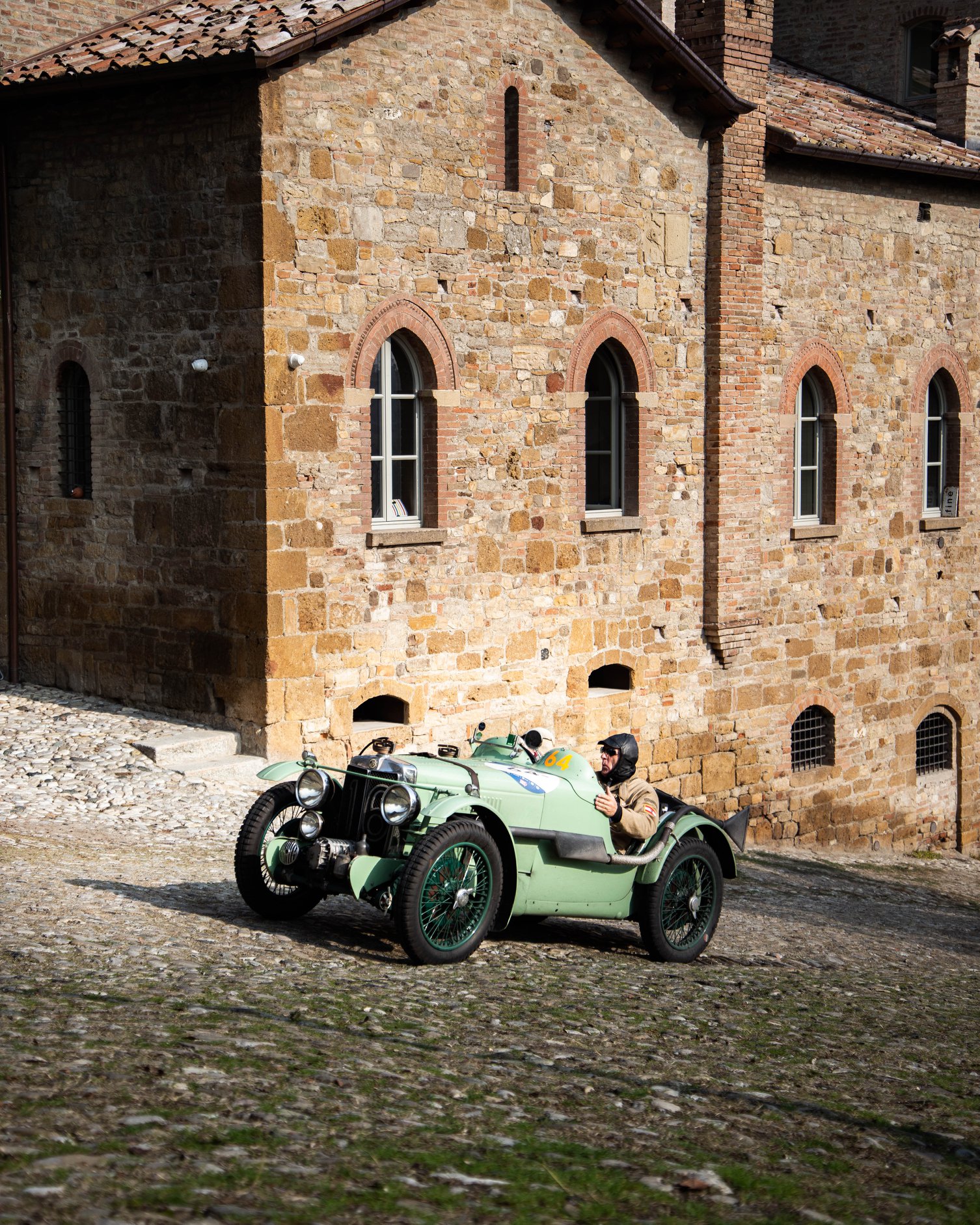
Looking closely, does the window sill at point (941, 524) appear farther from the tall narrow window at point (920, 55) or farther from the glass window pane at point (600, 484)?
the tall narrow window at point (920, 55)

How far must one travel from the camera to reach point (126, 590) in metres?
13.3

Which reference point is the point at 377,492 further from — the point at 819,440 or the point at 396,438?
the point at 819,440

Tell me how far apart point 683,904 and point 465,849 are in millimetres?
1851

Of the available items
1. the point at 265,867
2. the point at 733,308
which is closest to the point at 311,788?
the point at 265,867

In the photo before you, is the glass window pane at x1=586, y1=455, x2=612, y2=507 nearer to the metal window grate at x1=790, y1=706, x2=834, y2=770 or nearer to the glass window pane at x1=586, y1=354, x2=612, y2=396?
the glass window pane at x1=586, y1=354, x2=612, y2=396

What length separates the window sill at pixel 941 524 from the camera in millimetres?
19047

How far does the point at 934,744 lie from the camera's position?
1983cm

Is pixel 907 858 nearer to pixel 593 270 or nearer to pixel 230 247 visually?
pixel 593 270

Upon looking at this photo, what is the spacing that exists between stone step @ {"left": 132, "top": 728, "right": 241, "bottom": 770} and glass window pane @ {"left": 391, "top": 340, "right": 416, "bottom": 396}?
10.7 feet

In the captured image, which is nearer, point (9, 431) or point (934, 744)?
point (9, 431)

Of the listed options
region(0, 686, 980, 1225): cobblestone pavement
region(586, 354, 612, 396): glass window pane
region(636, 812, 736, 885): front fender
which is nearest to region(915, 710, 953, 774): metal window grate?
region(586, 354, 612, 396): glass window pane

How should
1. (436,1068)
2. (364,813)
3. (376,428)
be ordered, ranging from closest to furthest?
(436,1068)
(364,813)
(376,428)

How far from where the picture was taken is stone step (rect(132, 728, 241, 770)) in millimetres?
11961

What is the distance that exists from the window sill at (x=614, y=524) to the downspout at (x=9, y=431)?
5255mm
